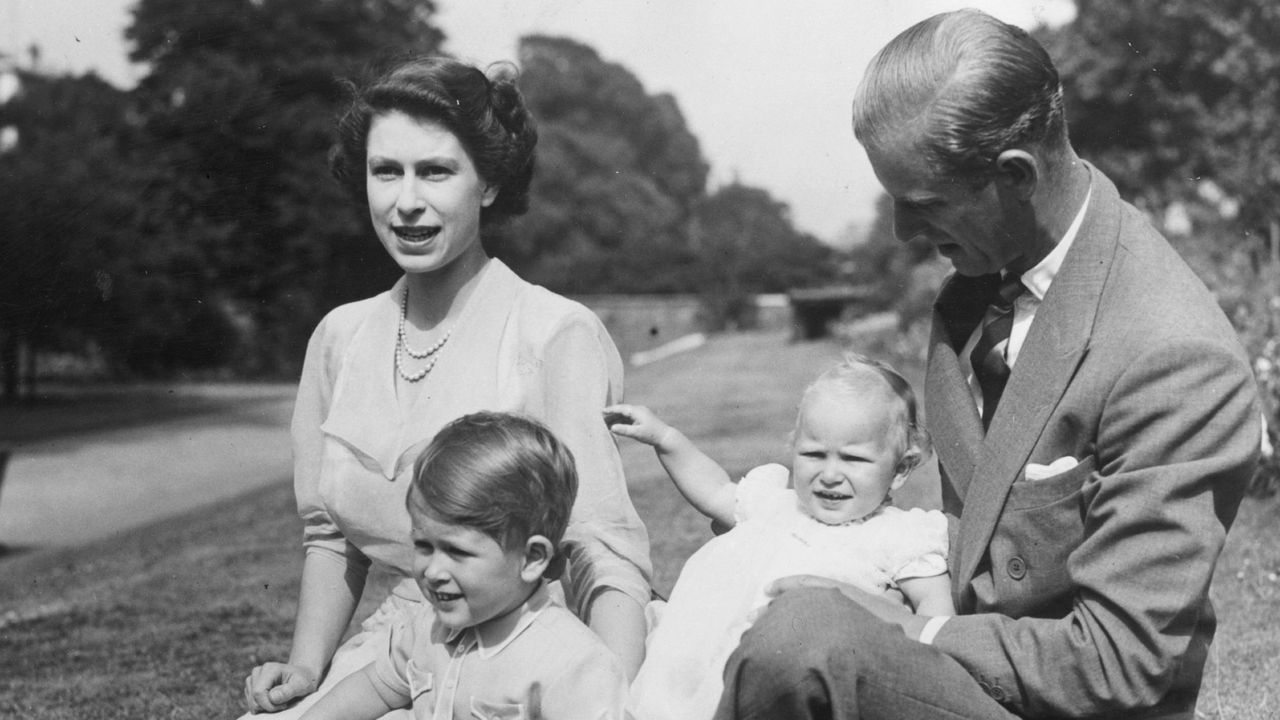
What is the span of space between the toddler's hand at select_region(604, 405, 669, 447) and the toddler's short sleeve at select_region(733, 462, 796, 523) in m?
0.23

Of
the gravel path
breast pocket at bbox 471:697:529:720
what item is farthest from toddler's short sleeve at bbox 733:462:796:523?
the gravel path

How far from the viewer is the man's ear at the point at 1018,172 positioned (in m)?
2.40

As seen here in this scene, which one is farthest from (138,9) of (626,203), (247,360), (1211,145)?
(626,203)

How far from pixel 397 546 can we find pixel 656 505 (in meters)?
4.19

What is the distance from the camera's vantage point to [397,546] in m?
3.02

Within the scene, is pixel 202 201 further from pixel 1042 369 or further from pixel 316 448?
pixel 1042 369

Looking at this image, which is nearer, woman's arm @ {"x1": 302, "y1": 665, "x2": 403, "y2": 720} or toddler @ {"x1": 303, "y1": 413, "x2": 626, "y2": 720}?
toddler @ {"x1": 303, "y1": 413, "x2": 626, "y2": 720}

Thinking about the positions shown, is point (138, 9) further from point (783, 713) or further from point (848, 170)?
point (783, 713)

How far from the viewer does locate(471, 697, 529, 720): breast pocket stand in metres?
2.49

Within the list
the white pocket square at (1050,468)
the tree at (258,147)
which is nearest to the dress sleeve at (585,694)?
the white pocket square at (1050,468)

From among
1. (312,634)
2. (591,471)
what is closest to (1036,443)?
(591,471)

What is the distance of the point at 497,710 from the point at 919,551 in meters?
0.93

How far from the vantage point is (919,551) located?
8.63ft

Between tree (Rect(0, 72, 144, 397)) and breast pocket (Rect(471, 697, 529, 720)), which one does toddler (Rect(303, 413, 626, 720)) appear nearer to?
breast pocket (Rect(471, 697, 529, 720))
